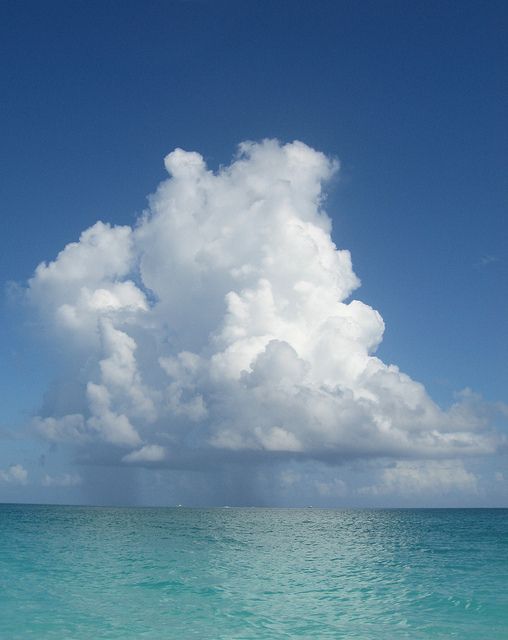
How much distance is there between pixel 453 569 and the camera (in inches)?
1740

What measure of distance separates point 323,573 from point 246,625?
17744 millimetres

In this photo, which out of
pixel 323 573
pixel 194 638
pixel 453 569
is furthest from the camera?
pixel 453 569

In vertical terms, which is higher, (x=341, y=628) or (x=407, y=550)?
(x=341, y=628)

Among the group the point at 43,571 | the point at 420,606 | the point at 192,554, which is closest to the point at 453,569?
the point at 420,606

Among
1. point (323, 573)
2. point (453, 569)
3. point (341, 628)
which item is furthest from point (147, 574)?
point (453, 569)

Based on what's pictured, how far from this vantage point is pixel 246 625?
24703 millimetres

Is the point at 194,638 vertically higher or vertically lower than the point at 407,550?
higher

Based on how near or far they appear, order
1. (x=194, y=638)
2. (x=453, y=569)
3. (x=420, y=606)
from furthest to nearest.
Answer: (x=453, y=569)
(x=420, y=606)
(x=194, y=638)

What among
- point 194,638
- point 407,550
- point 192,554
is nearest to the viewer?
point 194,638

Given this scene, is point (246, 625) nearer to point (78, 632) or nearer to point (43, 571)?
point (78, 632)

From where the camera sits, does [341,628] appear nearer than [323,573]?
Yes

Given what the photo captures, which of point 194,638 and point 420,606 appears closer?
point 194,638

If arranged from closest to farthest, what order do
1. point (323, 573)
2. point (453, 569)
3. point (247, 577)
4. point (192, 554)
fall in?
point (247, 577)
point (323, 573)
point (453, 569)
point (192, 554)

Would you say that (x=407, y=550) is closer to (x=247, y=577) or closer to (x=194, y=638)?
Result: (x=247, y=577)
